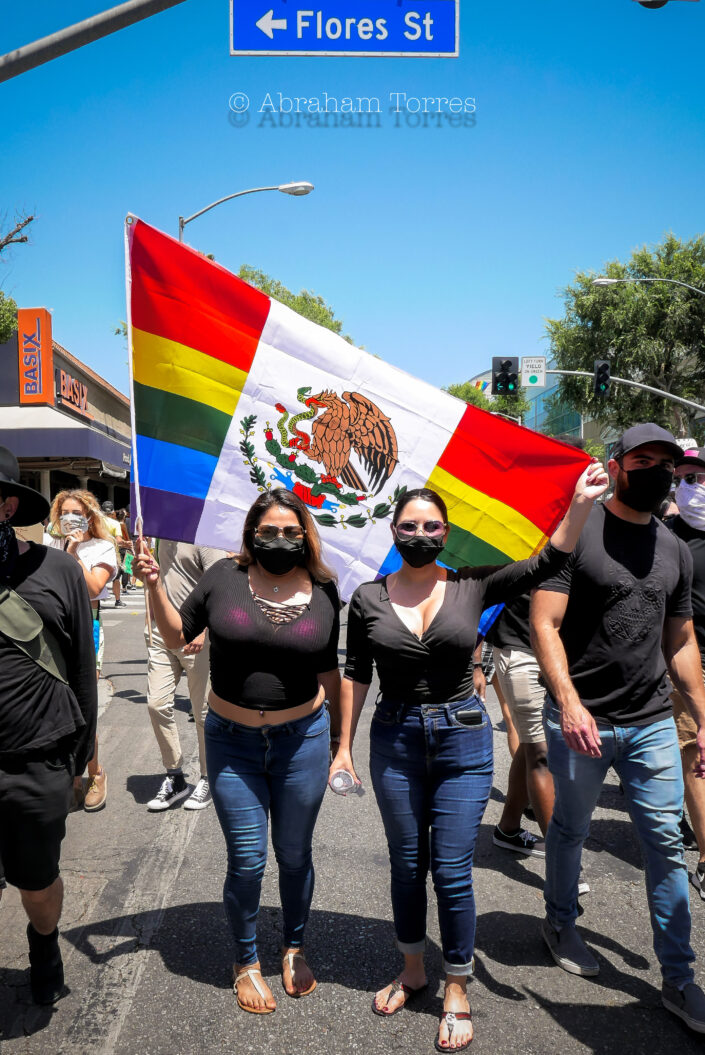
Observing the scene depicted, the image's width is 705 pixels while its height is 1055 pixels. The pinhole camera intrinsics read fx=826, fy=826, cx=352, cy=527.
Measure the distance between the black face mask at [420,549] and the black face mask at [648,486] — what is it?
2.62 ft

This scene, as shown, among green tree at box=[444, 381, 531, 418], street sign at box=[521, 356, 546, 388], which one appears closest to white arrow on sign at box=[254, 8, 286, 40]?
street sign at box=[521, 356, 546, 388]

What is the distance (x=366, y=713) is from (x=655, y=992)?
4.85 metres

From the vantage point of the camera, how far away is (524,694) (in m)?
4.38

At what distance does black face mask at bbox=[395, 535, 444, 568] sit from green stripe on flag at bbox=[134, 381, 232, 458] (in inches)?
48.7

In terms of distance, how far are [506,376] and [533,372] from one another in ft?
34.8

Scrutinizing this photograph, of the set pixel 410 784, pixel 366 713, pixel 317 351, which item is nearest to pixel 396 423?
pixel 317 351

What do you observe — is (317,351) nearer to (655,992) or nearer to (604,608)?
(604,608)

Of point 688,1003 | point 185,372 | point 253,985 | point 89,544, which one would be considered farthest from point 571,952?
point 89,544

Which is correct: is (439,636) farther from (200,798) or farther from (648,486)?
(200,798)

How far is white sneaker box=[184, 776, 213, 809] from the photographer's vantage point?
203 inches

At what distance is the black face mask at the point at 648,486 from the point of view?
127 inches

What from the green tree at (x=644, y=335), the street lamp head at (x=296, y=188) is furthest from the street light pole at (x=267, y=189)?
the green tree at (x=644, y=335)

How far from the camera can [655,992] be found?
3.20 metres

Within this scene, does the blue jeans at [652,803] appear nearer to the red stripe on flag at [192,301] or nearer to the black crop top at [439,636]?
the black crop top at [439,636]
